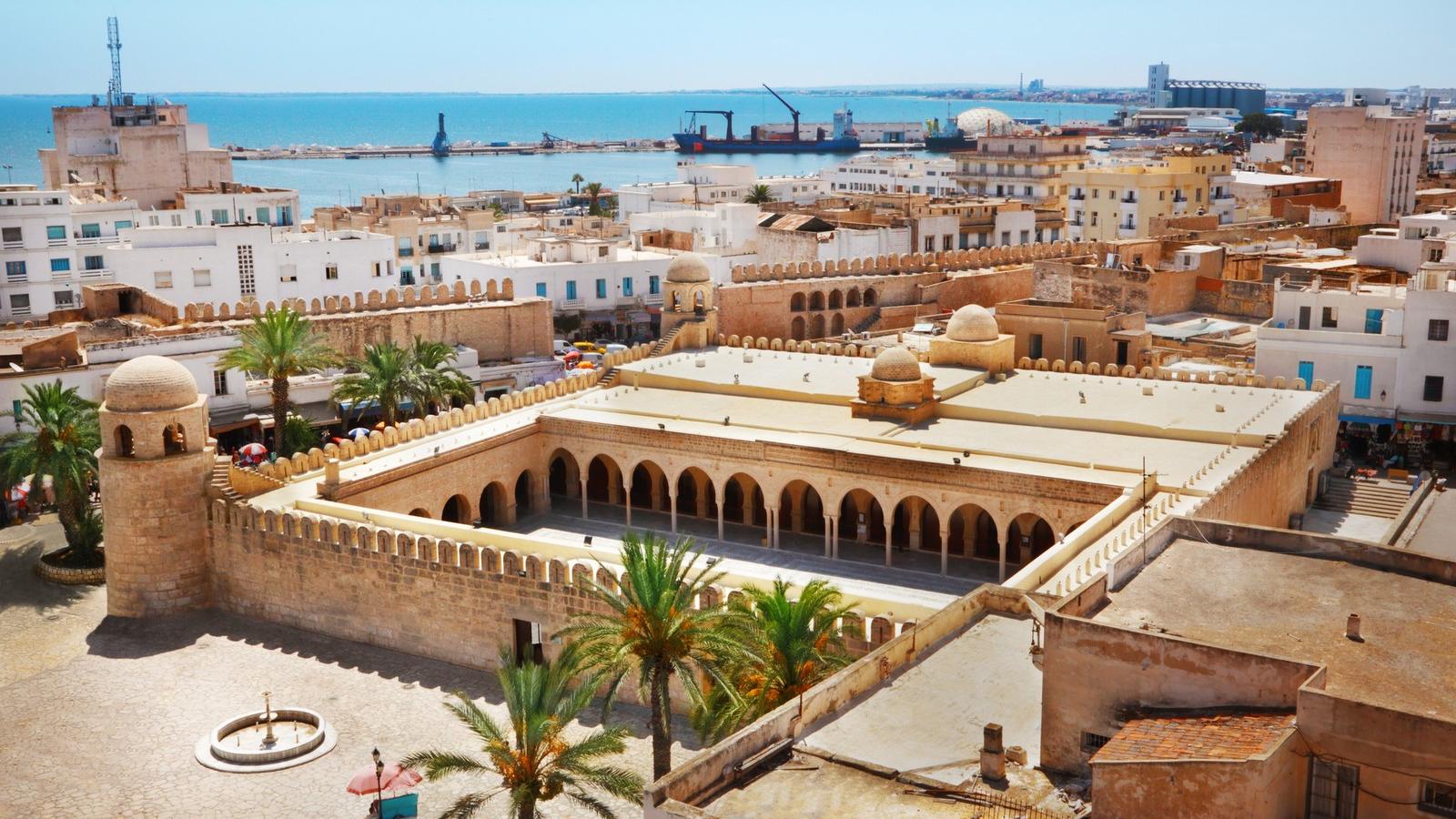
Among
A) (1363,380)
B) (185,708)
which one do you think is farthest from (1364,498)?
(185,708)

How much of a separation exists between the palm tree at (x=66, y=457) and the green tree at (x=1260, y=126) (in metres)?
149

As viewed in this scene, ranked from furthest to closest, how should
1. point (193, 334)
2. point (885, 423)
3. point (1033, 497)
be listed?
point (193, 334) → point (885, 423) → point (1033, 497)

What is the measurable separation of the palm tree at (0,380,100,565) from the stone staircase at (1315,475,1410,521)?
27236 millimetres

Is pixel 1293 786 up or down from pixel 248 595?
up

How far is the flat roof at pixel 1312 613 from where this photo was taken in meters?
13.7

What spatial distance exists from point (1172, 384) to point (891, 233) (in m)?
29.2

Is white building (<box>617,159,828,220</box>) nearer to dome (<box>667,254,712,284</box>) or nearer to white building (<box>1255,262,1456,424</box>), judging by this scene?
dome (<box>667,254,712,284</box>)

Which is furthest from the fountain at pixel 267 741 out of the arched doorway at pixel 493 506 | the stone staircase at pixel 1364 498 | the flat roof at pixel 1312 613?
the stone staircase at pixel 1364 498

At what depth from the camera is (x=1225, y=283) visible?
48500 mm

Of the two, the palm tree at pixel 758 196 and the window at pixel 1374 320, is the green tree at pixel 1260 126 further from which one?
the window at pixel 1374 320

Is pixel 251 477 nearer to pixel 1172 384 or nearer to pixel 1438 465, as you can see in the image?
pixel 1172 384

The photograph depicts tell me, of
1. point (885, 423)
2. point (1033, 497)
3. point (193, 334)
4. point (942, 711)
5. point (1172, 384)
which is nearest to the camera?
point (942, 711)

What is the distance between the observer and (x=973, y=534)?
103ft

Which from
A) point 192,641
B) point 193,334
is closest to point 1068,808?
point 192,641
